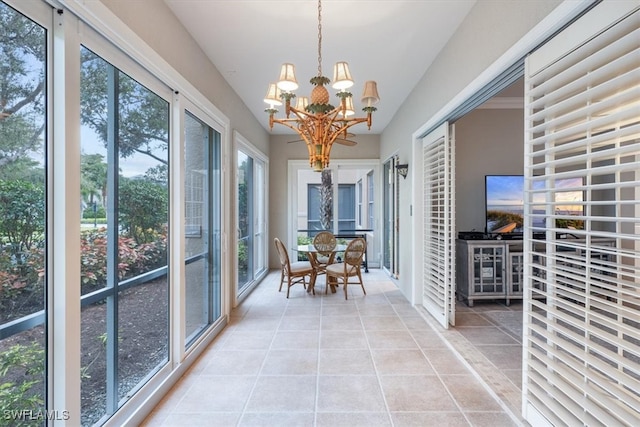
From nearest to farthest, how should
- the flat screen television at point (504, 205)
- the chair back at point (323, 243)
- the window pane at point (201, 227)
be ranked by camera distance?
the window pane at point (201, 227) → the flat screen television at point (504, 205) → the chair back at point (323, 243)

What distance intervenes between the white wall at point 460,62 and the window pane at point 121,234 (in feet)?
7.50

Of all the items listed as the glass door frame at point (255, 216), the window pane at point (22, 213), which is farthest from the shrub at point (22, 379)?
the glass door frame at point (255, 216)

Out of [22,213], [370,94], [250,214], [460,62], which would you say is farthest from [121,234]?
[250,214]

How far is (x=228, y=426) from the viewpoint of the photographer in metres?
1.84

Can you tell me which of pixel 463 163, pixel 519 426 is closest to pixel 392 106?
pixel 463 163

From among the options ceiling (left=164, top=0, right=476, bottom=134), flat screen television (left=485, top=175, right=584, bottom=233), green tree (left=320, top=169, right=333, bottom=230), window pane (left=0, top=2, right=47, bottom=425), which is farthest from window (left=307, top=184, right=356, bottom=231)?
window pane (left=0, top=2, right=47, bottom=425)

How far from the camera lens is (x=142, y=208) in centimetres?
→ 201

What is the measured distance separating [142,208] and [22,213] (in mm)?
799

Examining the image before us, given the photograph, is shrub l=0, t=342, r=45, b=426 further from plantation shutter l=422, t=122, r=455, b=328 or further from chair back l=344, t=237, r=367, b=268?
chair back l=344, t=237, r=367, b=268

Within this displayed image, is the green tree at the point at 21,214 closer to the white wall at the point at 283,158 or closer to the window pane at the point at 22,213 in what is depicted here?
the window pane at the point at 22,213

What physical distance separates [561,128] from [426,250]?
2.30 m

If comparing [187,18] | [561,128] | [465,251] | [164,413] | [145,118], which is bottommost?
[164,413]

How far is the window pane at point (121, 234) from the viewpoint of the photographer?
1.56 m

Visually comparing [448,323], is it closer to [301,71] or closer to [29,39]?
[301,71]
